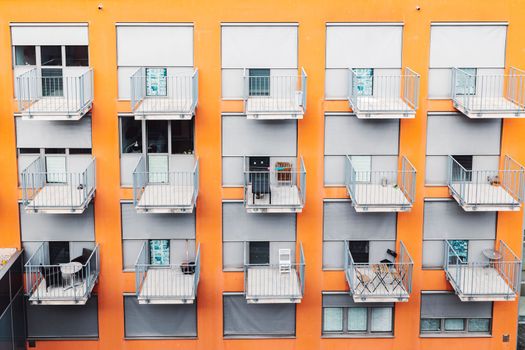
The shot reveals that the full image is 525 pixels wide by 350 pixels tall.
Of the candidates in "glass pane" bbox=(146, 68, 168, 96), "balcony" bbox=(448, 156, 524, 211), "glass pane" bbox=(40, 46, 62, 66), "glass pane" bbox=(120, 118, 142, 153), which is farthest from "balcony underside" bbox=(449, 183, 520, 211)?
"glass pane" bbox=(40, 46, 62, 66)

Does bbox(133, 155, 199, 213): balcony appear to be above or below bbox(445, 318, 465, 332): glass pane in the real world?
above

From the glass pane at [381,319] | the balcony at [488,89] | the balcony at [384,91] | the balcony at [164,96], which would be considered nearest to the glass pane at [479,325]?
the glass pane at [381,319]

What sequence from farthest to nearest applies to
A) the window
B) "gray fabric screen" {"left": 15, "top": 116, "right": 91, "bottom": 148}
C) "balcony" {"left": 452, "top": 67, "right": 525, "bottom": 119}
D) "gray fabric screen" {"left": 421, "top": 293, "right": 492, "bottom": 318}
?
"gray fabric screen" {"left": 421, "top": 293, "right": 492, "bottom": 318} → "gray fabric screen" {"left": 15, "top": 116, "right": 91, "bottom": 148} → the window → "balcony" {"left": 452, "top": 67, "right": 525, "bottom": 119}

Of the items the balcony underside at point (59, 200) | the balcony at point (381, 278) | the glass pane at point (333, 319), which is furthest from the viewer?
the glass pane at point (333, 319)

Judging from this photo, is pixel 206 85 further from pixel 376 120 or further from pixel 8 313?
pixel 8 313

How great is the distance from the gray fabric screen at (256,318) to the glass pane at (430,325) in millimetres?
3668

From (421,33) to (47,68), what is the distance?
31.8ft

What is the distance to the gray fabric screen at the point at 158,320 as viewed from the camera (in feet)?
72.6

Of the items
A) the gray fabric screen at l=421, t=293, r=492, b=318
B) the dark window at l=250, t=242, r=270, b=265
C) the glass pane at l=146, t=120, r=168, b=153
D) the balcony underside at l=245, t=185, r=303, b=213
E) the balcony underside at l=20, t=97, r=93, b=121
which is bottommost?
the gray fabric screen at l=421, t=293, r=492, b=318

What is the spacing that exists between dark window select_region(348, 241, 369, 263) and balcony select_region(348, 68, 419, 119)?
3784 millimetres

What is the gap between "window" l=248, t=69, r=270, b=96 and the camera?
20781mm

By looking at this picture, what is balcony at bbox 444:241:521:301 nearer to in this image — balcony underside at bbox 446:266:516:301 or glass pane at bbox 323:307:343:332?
balcony underside at bbox 446:266:516:301

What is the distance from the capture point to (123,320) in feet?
72.7

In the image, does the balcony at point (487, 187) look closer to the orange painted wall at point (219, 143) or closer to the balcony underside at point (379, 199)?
the orange painted wall at point (219, 143)
